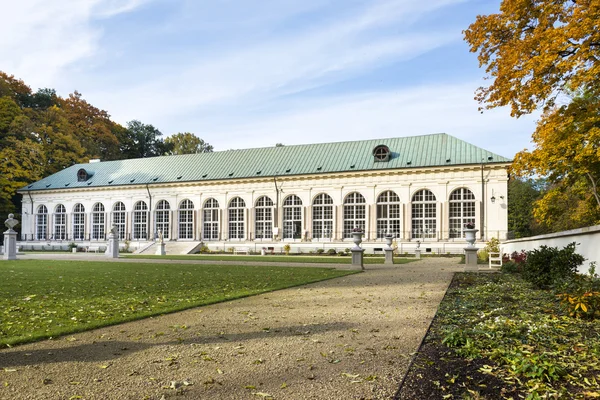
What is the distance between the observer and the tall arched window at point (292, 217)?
44.0 metres

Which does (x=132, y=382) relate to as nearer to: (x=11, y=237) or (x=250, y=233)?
(x=11, y=237)

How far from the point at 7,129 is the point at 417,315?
54728mm

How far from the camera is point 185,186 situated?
157 ft

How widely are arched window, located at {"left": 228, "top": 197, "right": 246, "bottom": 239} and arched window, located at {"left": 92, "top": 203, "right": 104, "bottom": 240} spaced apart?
580 inches

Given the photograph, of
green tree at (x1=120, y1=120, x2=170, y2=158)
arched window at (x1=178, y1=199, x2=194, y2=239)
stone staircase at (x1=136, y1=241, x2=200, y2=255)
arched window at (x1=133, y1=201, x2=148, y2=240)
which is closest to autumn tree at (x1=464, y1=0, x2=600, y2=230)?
stone staircase at (x1=136, y1=241, x2=200, y2=255)

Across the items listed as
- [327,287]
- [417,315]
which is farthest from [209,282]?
[417,315]

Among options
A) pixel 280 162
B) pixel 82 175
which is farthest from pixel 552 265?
pixel 82 175

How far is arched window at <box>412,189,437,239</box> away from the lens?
3931 cm

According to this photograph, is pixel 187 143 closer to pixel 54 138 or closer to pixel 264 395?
pixel 54 138

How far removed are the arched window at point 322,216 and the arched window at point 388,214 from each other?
4160 millimetres

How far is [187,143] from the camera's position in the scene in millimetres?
76688

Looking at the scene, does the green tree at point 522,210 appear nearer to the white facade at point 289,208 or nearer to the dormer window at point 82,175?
the white facade at point 289,208

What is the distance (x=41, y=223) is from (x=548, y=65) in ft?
178

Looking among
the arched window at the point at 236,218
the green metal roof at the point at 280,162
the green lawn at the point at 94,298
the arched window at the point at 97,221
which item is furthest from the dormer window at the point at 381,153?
the arched window at the point at 97,221
